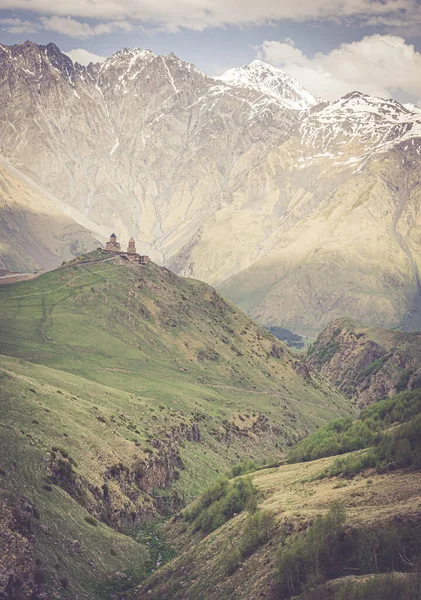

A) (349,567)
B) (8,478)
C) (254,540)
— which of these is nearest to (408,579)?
(349,567)

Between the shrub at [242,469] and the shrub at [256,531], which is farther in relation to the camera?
the shrub at [242,469]

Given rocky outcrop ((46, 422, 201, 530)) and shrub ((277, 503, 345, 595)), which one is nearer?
shrub ((277, 503, 345, 595))

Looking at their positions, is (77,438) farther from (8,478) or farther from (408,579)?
(408,579)

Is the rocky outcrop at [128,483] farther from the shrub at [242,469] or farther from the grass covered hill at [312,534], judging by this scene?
the shrub at [242,469]

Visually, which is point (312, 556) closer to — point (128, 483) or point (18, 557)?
point (18, 557)

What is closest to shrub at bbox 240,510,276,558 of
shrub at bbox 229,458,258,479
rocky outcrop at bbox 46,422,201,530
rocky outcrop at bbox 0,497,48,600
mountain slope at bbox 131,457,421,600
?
mountain slope at bbox 131,457,421,600

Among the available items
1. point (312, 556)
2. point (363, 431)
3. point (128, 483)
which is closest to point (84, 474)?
point (128, 483)

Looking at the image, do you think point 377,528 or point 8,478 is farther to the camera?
point 8,478

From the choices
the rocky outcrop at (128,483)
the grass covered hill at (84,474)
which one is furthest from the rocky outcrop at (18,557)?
the rocky outcrop at (128,483)

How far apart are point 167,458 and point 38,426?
41169 millimetres

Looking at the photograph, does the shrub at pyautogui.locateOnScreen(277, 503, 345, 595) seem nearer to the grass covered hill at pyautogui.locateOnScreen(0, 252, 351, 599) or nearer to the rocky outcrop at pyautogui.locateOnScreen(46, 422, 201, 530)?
the grass covered hill at pyautogui.locateOnScreen(0, 252, 351, 599)

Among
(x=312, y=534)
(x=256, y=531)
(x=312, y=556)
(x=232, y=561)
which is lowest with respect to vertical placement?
(x=232, y=561)

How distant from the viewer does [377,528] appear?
65.6 metres

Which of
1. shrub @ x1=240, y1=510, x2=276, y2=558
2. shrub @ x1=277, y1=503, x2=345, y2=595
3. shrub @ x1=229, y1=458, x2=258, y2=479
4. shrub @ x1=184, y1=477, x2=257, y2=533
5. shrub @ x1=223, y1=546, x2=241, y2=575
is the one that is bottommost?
shrub @ x1=229, y1=458, x2=258, y2=479
